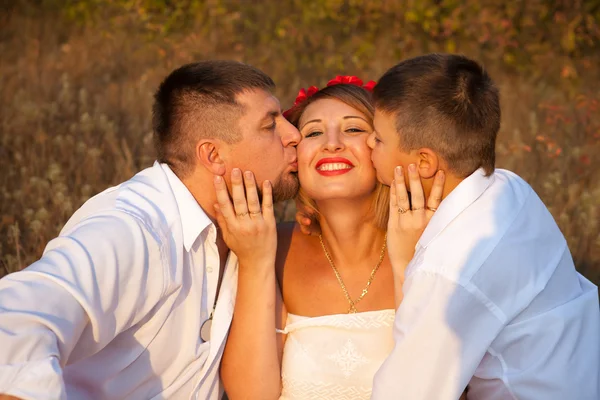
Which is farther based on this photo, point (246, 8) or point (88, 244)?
point (246, 8)

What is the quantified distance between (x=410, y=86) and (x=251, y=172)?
2.77ft

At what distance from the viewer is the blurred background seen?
575cm

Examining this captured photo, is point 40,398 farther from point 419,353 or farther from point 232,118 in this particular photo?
point 232,118

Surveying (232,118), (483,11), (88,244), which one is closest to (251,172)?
(232,118)

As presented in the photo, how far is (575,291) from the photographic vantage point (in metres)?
3.26

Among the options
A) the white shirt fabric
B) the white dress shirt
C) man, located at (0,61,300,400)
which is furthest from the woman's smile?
the white dress shirt

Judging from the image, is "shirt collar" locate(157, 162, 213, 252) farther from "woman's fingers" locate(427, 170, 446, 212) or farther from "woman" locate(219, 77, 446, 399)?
"woman's fingers" locate(427, 170, 446, 212)

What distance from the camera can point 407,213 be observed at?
346cm

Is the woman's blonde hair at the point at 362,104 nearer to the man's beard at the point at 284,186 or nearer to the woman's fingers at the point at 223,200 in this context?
the man's beard at the point at 284,186

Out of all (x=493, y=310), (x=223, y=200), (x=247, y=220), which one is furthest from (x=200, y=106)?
(x=493, y=310)

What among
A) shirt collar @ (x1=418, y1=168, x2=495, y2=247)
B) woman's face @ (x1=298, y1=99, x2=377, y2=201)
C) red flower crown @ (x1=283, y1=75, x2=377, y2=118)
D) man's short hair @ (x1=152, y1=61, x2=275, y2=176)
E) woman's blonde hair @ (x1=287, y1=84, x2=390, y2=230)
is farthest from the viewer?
red flower crown @ (x1=283, y1=75, x2=377, y2=118)

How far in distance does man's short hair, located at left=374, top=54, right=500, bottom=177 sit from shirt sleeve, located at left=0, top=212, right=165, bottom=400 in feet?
4.03

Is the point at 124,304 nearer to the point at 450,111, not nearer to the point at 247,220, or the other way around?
the point at 247,220

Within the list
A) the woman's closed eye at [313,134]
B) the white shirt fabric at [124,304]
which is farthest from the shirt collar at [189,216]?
the woman's closed eye at [313,134]
